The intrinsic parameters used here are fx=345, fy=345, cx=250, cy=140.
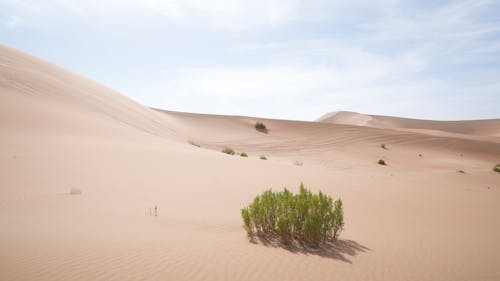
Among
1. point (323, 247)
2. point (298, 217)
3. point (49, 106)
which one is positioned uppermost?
point (49, 106)

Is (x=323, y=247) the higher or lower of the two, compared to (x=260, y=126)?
lower

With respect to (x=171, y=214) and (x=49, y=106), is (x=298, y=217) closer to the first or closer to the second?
(x=171, y=214)

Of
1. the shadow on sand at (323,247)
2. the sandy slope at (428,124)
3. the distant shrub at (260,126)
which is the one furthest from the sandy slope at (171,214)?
the sandy slope at (428,124)

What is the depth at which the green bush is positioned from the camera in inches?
202

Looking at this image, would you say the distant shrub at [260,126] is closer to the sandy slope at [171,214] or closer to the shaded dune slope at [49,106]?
the shaded dune slope at [49,106]

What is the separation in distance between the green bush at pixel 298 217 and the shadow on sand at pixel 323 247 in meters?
0.10

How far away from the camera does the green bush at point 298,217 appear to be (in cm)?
514

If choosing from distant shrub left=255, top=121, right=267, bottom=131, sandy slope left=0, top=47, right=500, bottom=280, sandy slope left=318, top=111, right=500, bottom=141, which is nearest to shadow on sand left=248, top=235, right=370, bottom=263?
sandy slope left=0, top=47, right=500, bottom=280

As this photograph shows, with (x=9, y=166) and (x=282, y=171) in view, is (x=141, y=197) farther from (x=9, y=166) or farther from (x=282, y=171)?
(x=282, y=171)

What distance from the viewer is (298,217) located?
527 centimetres

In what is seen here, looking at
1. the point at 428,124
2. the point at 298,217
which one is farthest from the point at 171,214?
the point at 428,124

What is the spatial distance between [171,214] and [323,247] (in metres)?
3.07

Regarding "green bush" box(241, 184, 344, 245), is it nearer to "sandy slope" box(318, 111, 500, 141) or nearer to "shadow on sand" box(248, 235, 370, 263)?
"shadow on sand" box(248, 235, 370, 263)

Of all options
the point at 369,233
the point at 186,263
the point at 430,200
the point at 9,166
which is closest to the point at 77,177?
the point at 9,166
